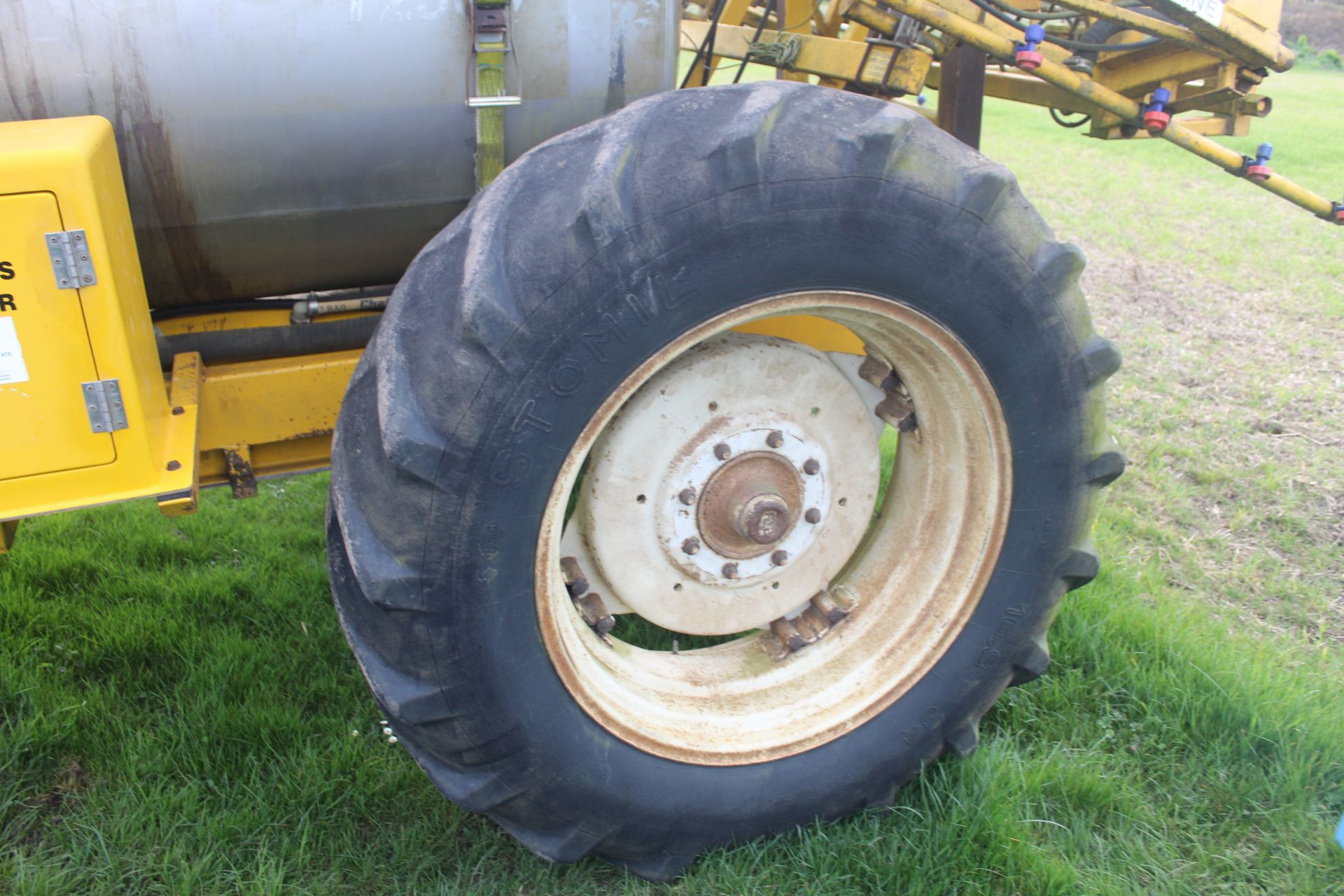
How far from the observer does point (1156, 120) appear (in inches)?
93.0

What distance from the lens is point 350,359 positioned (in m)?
2.05

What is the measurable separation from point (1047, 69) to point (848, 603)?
4.05ft

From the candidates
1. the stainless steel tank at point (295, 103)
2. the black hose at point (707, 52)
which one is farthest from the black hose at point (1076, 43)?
the stainless steel tank at point (295, 103)

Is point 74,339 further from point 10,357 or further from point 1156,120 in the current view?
point 1156,120

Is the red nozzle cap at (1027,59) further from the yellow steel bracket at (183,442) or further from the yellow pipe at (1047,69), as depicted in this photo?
the yellow steel bracket at (183,442)

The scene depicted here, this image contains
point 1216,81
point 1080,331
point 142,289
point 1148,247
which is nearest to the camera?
point 142,289

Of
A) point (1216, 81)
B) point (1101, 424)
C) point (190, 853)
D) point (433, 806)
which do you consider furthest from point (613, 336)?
point (1216, 81)

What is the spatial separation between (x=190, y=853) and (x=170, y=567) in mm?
1193

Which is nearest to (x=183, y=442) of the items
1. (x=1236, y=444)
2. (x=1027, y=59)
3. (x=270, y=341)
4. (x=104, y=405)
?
(x=104, y=405)

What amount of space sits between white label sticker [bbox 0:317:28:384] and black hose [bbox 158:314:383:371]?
44 centimetres

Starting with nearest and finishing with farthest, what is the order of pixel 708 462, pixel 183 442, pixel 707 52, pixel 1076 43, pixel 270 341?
pixel 183 442 < pixel 708 462 < pixel 270 341 < pixel 1076 43 < pixel 707 52

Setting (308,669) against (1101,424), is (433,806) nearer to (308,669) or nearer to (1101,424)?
(308,669)

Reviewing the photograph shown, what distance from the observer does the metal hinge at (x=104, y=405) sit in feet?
5.05

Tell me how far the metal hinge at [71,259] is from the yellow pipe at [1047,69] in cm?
150
